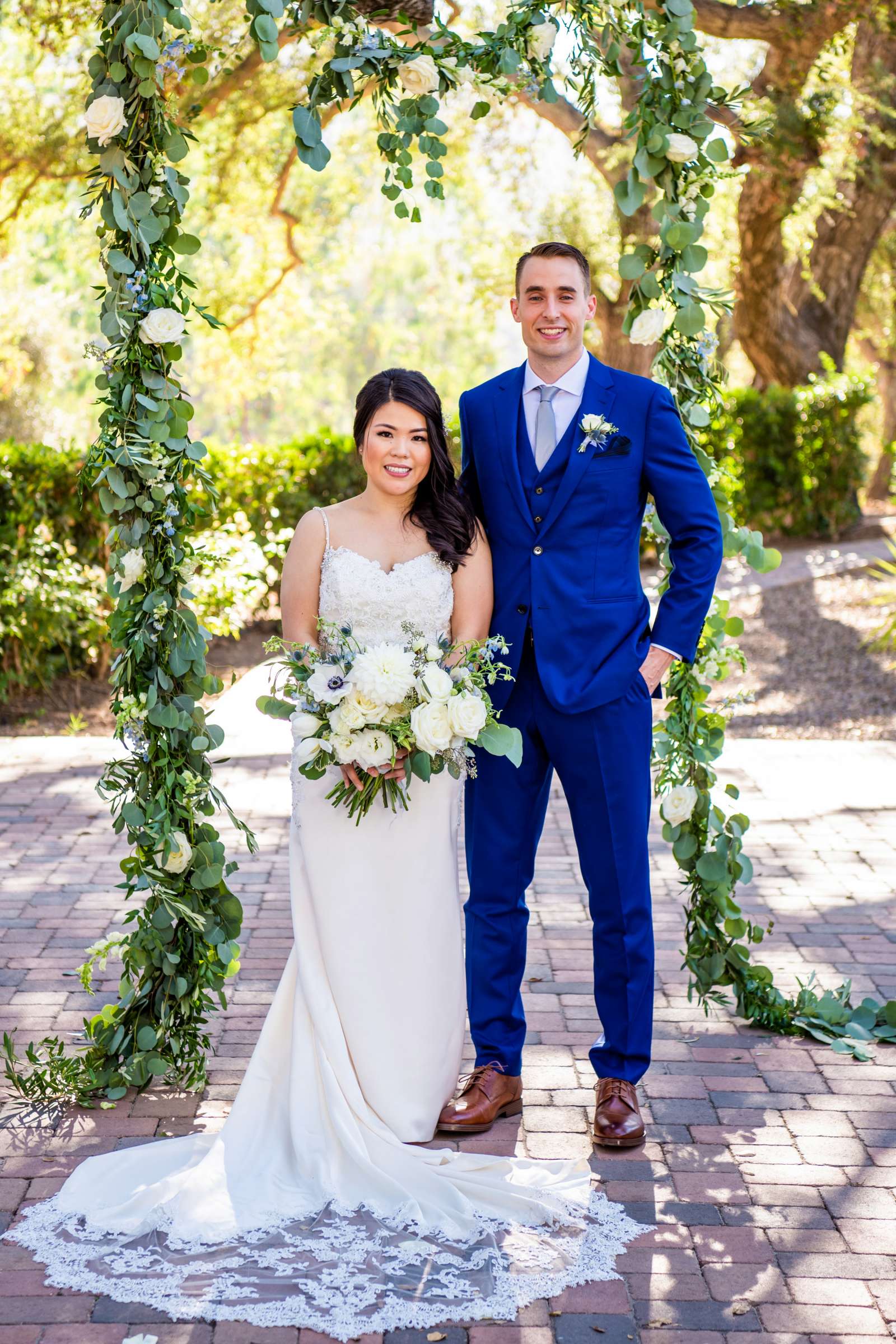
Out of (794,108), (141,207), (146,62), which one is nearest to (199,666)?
(141,207)

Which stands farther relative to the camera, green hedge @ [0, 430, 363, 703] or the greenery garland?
green hedge @ [0, 430, 363, 703]

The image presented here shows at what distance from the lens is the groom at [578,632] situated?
11.1ft

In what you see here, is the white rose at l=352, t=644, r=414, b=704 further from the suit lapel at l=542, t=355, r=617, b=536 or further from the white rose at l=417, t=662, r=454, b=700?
the suit lapel at l=542, t=355, r=617, b=536

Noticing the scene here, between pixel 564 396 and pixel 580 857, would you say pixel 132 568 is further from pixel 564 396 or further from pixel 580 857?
pixel 580 857

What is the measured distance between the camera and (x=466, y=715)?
121 inches

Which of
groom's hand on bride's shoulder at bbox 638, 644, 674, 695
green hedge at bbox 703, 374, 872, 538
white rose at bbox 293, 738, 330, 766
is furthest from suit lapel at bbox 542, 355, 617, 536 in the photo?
green hedge at bbox 703, 374, 872, 538

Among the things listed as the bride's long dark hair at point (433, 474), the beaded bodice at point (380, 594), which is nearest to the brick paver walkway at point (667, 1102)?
the beaded bodice at point (380, 594)

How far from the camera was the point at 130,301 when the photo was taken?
10.8 feet

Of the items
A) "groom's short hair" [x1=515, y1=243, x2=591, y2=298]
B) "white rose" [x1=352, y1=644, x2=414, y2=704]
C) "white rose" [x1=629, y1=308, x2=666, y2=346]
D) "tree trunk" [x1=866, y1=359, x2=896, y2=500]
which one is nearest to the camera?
"white rose" [x1=352, y1=644, x2=414, y2=704]

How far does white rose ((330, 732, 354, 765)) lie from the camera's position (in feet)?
10.2

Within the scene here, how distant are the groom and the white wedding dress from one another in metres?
0.16

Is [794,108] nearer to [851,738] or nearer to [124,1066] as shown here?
[851,738]

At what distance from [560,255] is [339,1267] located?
2.47 metres

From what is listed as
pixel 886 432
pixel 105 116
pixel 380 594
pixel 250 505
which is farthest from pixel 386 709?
pixel 886 432
